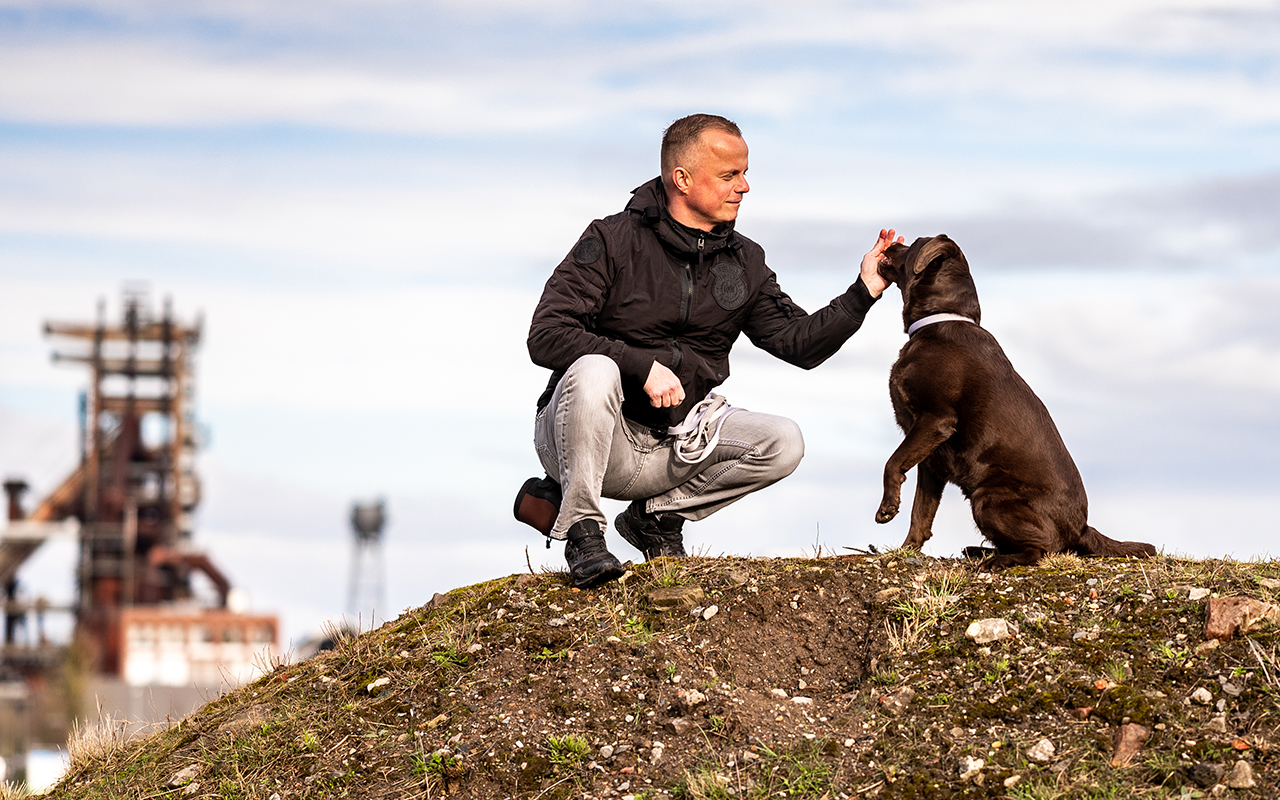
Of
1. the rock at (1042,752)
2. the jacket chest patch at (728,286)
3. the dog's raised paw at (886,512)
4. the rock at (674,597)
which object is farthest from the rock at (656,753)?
the jacket chest patch at (728,286)

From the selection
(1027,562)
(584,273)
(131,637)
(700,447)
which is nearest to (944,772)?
(1027,562)

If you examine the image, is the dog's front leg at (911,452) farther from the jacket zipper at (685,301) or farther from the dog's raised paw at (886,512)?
the jacket zipper at (685,301)

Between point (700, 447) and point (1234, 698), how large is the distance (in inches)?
105

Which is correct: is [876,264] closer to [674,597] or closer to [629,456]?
[629,456]

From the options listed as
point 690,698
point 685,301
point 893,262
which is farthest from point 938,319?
point 690,698

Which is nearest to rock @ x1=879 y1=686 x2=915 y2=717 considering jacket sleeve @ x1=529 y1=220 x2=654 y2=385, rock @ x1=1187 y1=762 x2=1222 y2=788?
rock @ x1=1187 y1=762 x2=1222 y2=788

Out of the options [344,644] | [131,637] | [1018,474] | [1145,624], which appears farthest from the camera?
[131,637]

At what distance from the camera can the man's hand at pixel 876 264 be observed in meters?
6.39

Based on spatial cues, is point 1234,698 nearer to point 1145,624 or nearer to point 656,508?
point 1145,624

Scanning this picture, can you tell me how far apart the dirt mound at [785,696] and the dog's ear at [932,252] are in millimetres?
1416

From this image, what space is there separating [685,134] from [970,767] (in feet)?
10.4

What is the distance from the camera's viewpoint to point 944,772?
4.55m

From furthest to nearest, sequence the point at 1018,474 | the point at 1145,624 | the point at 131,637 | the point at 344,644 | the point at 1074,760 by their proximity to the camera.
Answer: the point at 131,637 → the point at 344,644 → the point at 1018,474 → the point at 1145,624 → the point at 1074,760

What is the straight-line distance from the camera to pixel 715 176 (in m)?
6.07
